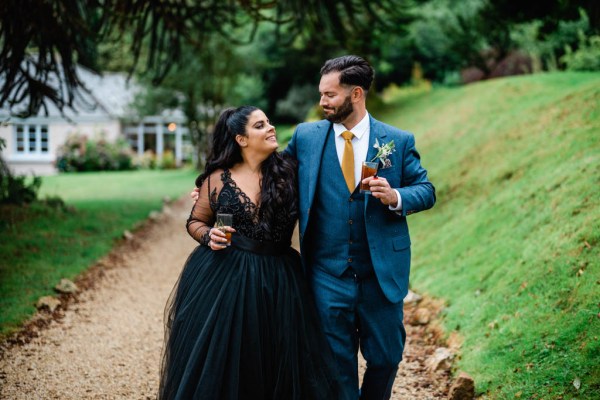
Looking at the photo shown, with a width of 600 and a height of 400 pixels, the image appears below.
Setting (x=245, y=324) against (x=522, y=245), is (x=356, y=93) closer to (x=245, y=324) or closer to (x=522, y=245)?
(x=245, y=324)

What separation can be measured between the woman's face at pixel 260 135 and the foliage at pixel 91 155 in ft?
91.4

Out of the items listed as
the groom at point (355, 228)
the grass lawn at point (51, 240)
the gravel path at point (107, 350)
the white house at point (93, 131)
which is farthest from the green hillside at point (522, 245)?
the white house at point (93, 131)

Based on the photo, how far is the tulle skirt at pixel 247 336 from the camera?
3506 millimetres

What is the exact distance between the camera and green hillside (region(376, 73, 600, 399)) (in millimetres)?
4289

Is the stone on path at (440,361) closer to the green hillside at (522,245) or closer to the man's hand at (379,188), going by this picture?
the green hillside at (522,245)

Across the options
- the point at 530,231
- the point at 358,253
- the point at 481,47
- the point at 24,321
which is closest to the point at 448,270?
the point at 530,231

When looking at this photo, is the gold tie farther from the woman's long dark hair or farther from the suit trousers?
the suit trousers

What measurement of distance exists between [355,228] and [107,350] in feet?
10.7

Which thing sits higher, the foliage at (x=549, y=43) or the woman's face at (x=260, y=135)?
the foliage at (x=549, y=43)

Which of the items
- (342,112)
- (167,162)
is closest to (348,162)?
(342,112)

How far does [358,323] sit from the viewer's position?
378cm

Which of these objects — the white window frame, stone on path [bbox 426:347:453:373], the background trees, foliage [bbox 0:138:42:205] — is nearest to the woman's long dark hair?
Result: stone on path [bbox 426:347:453:373]

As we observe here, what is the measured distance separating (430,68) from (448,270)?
2252cm

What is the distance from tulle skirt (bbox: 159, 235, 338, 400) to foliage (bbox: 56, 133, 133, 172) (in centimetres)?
2799
